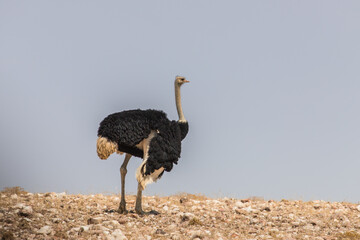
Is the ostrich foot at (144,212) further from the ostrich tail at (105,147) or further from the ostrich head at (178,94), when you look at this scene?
the ostrich head at (178,94)

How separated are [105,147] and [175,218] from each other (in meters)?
2.02

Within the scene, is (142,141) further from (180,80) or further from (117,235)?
(117,235)

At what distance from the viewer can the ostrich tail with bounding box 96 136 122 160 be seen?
9750mm

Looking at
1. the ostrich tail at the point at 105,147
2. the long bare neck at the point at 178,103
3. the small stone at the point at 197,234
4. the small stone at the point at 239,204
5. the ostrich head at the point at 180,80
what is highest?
the ostrich head at the point at 180,80

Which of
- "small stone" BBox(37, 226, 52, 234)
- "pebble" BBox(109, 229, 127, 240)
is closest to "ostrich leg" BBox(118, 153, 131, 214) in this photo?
"pebble" BBox(109, 229, 127, 240)

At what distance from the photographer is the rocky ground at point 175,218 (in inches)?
320

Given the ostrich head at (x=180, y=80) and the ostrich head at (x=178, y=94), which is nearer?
the ostrich head at (x=178, y=94)

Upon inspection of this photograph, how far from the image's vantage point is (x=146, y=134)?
32.8ft

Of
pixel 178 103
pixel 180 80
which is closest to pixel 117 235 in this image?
pixel 178 103

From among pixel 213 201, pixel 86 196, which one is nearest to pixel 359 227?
pixel 213 201

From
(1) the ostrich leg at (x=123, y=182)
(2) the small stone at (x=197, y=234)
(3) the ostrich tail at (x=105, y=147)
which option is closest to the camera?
(2) the small stone at (x=197, y=234)

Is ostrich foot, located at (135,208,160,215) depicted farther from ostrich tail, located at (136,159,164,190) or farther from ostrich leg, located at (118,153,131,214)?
ostrich tail, located at (136,159,164,190)

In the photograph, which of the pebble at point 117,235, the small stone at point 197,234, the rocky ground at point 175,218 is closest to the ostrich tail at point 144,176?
the rocky ground at point 175,218

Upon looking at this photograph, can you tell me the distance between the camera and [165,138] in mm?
10156
